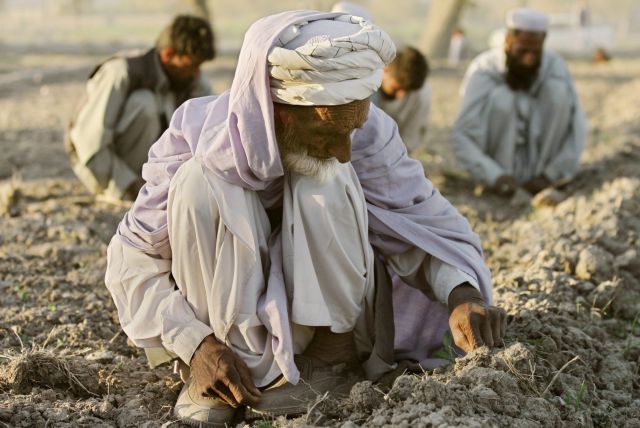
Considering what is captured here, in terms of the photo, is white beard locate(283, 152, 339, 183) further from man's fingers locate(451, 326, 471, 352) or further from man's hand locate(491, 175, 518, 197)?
man's hand locate(491, 175, 518, 197)

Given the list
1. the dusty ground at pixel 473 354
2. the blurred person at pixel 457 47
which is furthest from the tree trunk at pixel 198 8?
the dusty ground at pixel 473 354

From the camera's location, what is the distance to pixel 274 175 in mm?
2863

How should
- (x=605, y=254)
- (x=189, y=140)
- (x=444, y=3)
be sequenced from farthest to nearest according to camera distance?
(x=444, y=3) < (x=605, y=254) < (x=189, y=140)

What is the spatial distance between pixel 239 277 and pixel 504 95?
4476 millimetres

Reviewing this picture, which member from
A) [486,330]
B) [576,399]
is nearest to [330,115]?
[486,330]

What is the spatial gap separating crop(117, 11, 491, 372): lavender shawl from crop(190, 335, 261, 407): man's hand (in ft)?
0.48

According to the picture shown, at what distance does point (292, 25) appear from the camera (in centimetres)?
275

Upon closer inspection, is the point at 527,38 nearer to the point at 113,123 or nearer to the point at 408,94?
the point at 408,94

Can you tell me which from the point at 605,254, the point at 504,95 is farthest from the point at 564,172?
the point at 605,254

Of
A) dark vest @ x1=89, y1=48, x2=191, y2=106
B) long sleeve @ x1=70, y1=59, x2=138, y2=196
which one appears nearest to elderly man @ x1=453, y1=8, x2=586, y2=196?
dark vest @ x1=89, y1=48, x2=191, y2=106

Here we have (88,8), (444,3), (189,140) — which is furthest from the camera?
(88,8)

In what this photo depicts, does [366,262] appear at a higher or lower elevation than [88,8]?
higher

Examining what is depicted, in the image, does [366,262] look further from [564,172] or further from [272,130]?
[564,172]

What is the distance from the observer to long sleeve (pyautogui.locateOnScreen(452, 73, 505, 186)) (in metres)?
6.93
